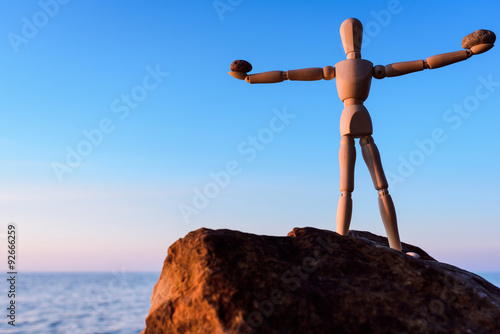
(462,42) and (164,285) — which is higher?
(462,42)

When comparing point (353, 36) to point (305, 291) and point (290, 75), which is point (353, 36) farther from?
point (305, 291)

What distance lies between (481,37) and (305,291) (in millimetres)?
4836

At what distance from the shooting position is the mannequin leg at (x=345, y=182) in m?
6.49

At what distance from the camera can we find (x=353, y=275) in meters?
4.07

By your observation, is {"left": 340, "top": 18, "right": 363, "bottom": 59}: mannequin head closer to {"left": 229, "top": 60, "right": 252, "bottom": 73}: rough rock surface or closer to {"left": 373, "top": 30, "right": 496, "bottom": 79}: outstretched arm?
{"left": 373, "top": 30, "right": 496, "bottom": 79}: outstretched arm

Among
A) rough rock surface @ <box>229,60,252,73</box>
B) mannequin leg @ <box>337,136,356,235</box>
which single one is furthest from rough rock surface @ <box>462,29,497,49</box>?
rough rock surface @ <box>229,60,252,73</box>

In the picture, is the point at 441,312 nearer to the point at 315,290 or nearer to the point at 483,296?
the point at 483,296

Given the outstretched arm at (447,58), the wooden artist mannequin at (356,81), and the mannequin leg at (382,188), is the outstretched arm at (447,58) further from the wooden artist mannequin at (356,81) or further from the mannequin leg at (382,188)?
the mannequin leg at (382,188)

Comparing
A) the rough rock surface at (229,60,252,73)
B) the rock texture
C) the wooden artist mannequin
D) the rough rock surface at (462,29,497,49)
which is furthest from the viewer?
the rough rock surface at (229,60,252,73)

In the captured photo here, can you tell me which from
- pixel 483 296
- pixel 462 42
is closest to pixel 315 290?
pixel 483 296

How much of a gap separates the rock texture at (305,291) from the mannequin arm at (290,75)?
3.28 m

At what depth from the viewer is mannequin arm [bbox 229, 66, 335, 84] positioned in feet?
23.1

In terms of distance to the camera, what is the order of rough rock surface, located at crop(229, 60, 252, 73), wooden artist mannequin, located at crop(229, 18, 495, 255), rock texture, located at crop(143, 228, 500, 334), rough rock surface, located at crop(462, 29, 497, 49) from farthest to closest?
rough rock surface, located at crop(229, 60, 252, 73), wooden artist mannequin, located at crop(229, 18, 495, 255), rough rock surface, located at crop(462, 29, 497, 49), rock texture, located at crop(143, 228, 500, 334)

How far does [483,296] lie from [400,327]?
3.62 feet
